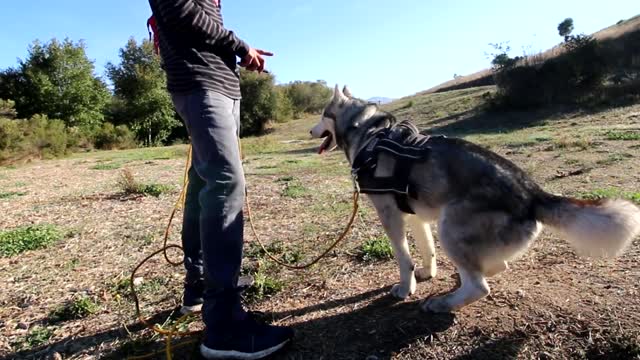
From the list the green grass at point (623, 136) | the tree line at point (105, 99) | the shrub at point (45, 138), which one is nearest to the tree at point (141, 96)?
the tree line at point (105, 99)

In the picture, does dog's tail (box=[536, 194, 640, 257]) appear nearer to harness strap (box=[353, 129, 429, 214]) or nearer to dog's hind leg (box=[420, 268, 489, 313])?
dog's hind leg (box=[420, 268, 489, 313])

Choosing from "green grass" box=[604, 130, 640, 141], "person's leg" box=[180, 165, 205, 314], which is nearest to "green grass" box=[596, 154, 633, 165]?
"green grass" box=[604, 130, 640, 141]

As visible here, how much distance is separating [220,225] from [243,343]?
69 centimetres

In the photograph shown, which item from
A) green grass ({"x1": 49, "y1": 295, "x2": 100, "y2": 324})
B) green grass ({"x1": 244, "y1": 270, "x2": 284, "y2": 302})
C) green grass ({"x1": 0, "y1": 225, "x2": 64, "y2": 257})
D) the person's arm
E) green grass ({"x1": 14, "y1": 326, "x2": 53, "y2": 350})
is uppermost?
the person's arm

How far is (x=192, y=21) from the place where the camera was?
8.65 feet

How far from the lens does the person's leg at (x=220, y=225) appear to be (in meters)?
2.69

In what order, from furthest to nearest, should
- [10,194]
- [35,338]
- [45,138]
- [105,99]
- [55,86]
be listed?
→ [105,99] < [55,86] < [45,138] < [10,194] < [35,338]

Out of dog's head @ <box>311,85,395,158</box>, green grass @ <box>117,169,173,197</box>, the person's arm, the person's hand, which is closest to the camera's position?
the person's arm

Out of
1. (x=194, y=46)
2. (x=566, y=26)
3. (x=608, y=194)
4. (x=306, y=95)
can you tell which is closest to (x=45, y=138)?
(x=194, y=46)

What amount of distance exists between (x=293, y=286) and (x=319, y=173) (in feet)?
20.1

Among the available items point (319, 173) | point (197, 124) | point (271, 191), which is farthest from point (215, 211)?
point (319, 173)

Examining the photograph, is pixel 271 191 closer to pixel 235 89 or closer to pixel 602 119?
pixel 235 89

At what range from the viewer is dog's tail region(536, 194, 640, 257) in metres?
2.69

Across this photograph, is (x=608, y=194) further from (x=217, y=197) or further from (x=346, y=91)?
(x=217, y=197)
